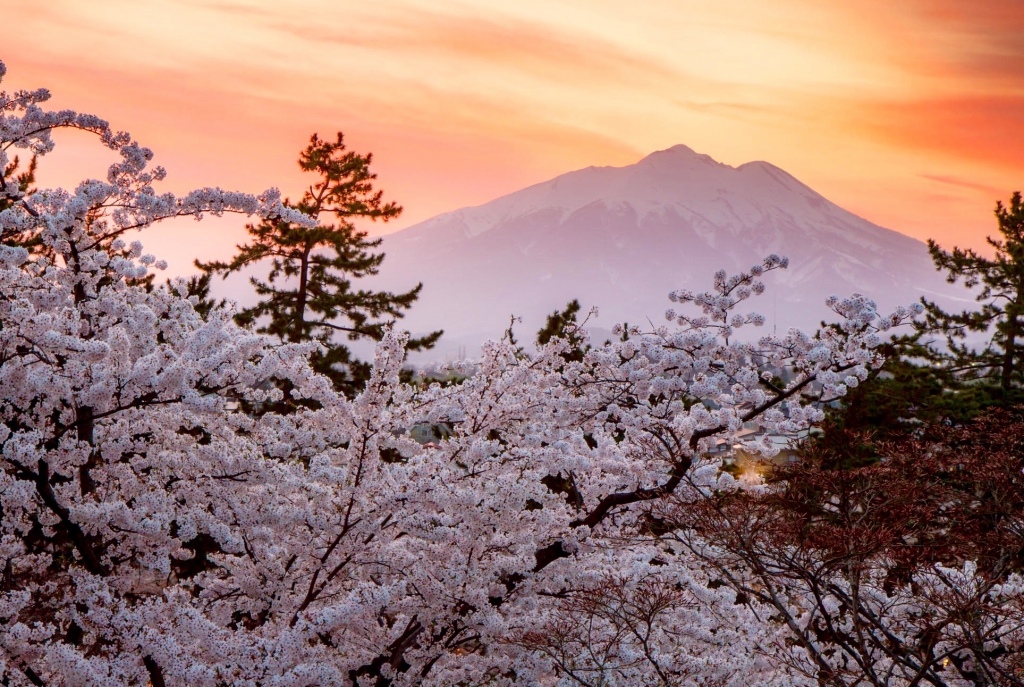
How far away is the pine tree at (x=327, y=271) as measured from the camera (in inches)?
1065

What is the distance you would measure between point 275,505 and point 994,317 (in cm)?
2738

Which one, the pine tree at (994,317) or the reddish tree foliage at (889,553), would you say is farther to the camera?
the pine tree at (994,317)

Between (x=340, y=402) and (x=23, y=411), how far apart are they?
2956 mm

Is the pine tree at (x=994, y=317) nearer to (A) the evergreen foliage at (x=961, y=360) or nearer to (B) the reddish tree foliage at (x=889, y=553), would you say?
(A) the evergreen foliage at (x=961, y=360)

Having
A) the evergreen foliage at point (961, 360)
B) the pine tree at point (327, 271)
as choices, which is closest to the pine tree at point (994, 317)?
the evergreen foliage at point (961, 360)

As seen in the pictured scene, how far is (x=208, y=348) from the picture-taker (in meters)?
8.73

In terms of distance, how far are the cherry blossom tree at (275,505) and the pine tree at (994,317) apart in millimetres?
20593

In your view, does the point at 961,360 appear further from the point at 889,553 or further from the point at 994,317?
the point at 889,553

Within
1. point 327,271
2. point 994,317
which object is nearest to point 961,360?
point 994,317

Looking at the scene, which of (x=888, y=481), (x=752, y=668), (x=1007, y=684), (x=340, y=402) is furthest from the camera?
(x=752, y=668)

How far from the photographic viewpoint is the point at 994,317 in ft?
92.3

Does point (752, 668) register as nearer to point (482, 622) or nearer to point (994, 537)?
point (994, 537)

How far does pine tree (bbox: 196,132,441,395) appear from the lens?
27.0 m

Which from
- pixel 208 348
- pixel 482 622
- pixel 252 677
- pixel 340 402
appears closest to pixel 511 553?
pixel 482 622
